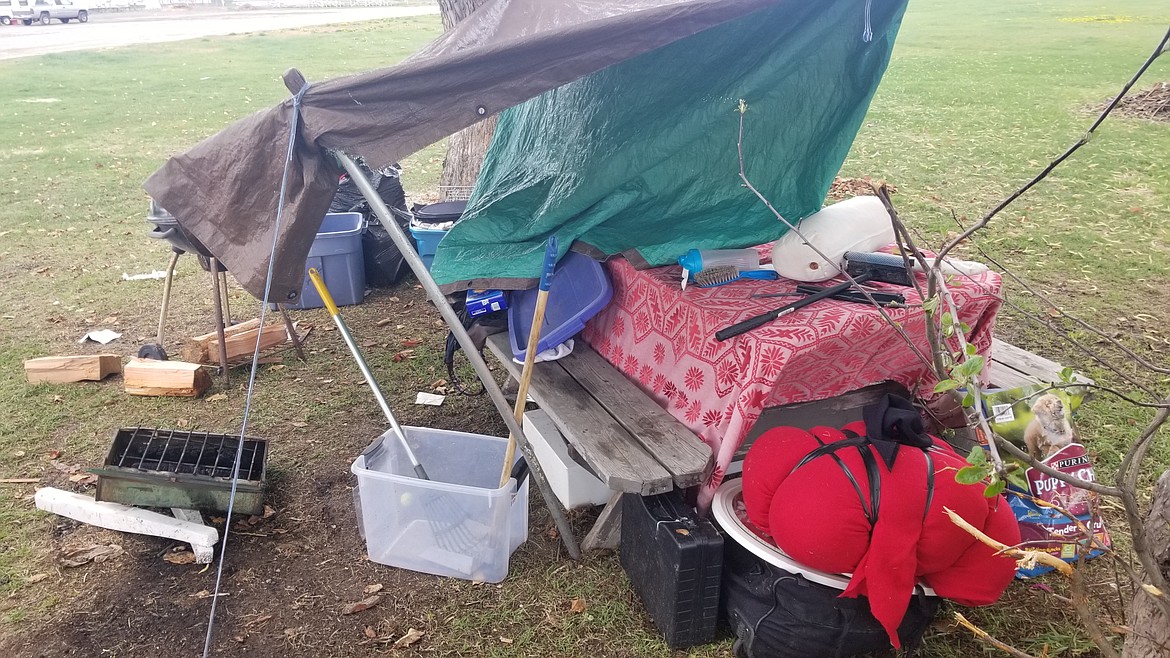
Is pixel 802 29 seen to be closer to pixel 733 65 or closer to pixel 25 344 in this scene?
pixel 733 65

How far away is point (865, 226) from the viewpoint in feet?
11.0

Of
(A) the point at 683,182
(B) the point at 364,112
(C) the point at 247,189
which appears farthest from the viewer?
(A) the point at 683,182

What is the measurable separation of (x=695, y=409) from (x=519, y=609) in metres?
0.99

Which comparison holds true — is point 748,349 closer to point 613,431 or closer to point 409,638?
point 613,431

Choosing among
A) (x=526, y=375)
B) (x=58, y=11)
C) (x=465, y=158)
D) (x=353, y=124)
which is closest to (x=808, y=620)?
(x=526, y=375)

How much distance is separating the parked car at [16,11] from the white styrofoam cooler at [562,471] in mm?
33599

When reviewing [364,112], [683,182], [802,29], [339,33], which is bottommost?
[339,33]

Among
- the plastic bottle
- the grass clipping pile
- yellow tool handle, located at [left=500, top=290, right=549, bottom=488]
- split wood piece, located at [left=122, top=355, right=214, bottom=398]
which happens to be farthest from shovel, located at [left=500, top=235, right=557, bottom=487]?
the grass clipping pile

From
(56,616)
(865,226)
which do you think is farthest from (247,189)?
(865,226)

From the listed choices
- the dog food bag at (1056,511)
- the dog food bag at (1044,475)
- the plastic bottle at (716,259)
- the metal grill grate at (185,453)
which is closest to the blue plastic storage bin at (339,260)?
the metal grill grate at (185,453)

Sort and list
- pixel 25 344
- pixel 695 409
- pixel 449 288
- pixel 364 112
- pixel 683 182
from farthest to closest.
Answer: pixel 25 344
pixel 449 288
pixel 683 182
pixel 695 409
pixel 364 112

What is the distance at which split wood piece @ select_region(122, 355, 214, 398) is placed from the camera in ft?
14.8

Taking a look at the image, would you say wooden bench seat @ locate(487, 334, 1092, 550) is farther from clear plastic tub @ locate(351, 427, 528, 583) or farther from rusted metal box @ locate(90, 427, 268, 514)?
rusted metal box @ locate(90, 427, 268, 514)

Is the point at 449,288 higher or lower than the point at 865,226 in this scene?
lower
